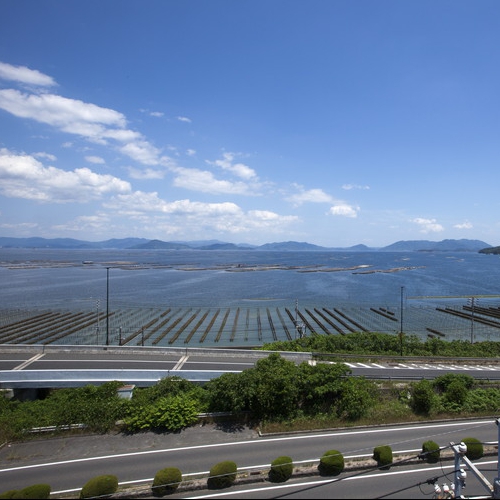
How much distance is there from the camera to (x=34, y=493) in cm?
760

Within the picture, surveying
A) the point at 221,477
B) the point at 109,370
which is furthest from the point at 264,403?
the point at 109,370

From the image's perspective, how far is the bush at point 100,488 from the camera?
7.84 meters

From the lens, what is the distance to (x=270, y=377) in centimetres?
1238

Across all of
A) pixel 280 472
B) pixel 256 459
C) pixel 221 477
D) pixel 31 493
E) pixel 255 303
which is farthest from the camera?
pixel 255 303

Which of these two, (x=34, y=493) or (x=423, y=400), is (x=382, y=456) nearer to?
(x=423, y=400)

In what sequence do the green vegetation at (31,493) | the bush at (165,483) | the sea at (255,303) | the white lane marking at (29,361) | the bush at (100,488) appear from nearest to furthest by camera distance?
1. the green vegetation at (31,493)
2. the bush at (100,488)
3. the bush at (165,483)
4. the white lane marking at (29,361)
5. the sea at (255,303)

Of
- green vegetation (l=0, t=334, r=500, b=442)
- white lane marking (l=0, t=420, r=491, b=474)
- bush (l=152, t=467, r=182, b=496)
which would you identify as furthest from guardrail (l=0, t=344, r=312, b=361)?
bush (l=152, t=467, r=182, b=496)

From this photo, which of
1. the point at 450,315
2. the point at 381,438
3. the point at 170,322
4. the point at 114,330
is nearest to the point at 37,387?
the point at 381,438

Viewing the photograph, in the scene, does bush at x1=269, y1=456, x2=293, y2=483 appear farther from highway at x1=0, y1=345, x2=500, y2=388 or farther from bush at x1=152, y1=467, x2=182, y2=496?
highway at x1=0, y1=345, x2=500, y2=388

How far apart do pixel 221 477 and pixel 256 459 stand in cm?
173

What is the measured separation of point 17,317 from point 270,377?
44.1 metres

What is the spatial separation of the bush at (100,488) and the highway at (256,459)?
2.58ft

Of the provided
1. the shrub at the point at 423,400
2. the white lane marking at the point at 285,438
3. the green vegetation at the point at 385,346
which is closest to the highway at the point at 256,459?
the white lane marking at the point at 285,438

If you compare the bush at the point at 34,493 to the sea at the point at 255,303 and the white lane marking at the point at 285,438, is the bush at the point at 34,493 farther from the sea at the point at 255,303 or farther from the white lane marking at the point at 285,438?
the sea at the point at 255,303
